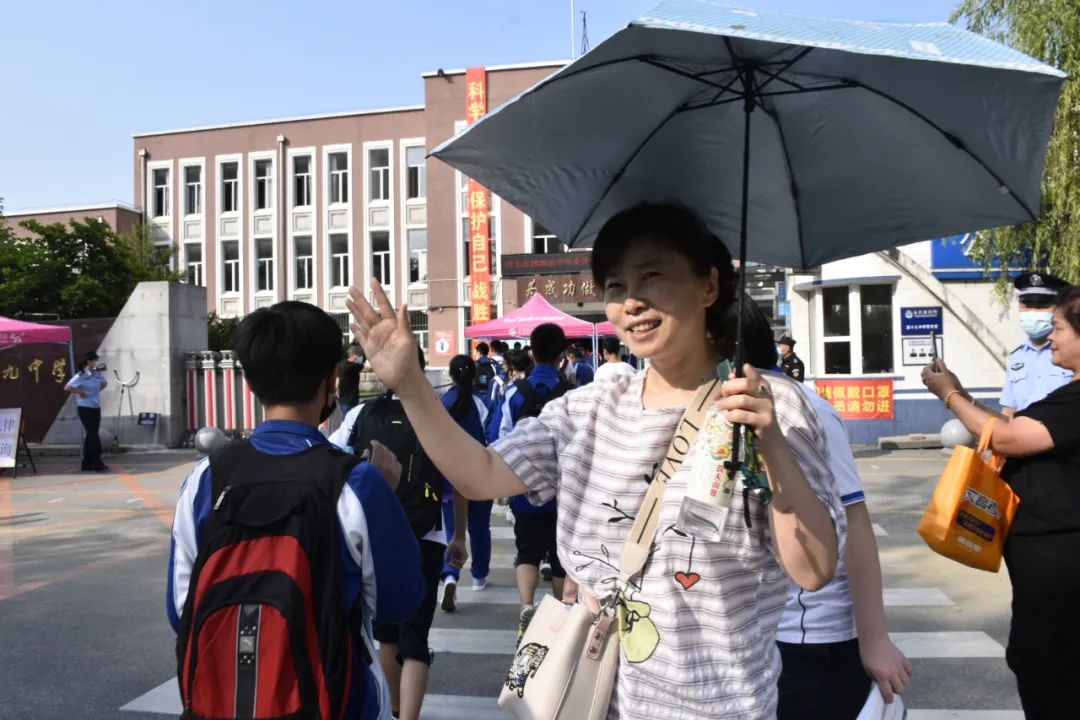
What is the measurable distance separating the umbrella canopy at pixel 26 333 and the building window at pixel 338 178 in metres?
22.7

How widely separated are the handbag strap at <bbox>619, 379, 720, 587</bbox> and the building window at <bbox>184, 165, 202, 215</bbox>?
1535 inches

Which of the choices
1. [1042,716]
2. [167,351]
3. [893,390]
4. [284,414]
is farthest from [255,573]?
[167,351]

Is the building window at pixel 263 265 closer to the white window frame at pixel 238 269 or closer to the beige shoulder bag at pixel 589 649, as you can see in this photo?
the white window frame at pixel 238 269

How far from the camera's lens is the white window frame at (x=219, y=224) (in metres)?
36.4

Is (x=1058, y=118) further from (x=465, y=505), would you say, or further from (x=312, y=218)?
(x=312, y=218)

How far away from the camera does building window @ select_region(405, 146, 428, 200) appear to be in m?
34.6

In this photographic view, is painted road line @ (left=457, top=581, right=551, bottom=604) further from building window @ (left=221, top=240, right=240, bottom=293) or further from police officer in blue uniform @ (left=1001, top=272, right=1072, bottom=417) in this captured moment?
building window @ (left=221, top=240, right=240, bottom=293)

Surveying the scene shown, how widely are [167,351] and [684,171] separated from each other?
16848mm

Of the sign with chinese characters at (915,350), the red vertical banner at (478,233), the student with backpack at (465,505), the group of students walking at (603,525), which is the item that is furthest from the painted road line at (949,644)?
the red vertical banner at (478,233)

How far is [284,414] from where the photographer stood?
2.16 m

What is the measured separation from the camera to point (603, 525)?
5.77 feet

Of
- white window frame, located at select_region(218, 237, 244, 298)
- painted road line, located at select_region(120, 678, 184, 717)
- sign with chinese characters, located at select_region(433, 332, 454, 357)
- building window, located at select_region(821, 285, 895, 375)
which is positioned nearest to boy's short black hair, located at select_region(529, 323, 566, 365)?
painted road line, located at select_region(120, 678, 184, 717)

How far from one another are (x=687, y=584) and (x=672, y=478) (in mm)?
206

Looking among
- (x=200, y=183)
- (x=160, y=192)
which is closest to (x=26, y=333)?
(x=200, y=183)
